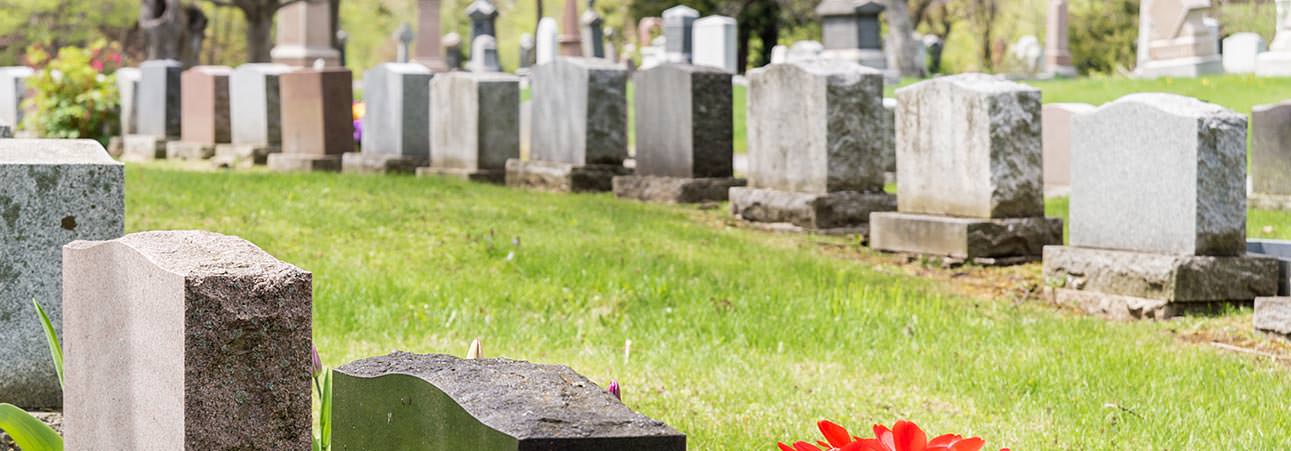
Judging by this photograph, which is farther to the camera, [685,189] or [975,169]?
[685,189]

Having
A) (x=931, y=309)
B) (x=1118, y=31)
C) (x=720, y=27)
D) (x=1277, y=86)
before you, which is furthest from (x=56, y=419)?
(x=1118, y=31)

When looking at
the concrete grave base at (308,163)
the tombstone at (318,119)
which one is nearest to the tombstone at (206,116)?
the tombstone at (318,119)

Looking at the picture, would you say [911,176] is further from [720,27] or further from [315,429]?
[720,27]

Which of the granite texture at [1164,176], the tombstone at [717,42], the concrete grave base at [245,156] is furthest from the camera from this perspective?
the tombstone at [717,42]

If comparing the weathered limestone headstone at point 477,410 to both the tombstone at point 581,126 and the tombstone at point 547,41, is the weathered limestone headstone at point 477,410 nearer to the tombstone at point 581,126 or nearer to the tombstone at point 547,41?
the tombstone at point 581,126

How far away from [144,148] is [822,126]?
9896 mm

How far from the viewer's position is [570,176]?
12461 mm

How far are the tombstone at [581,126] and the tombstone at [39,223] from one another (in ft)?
27.8

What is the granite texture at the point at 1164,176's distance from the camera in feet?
22.9

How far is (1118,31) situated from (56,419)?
36.9 meters

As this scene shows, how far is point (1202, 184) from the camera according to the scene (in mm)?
6984

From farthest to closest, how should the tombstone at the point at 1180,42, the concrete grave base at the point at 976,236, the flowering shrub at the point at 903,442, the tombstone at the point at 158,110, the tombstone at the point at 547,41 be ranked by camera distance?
the tombstone at the point at 547,41 < the tombstone at the point at 1180,42 < the tombstone at the point at 158,110 < the concrete grave base at the point at 976,236 < the flowering shrub at the point at 903,442

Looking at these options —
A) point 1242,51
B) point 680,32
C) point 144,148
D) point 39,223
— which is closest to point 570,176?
point 144,148

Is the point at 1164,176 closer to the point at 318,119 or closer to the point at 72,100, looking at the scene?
the point at 318,119
